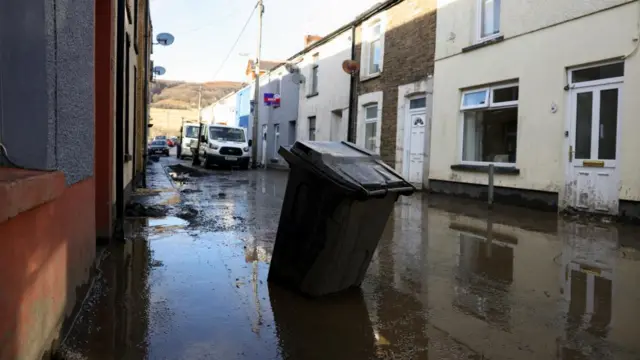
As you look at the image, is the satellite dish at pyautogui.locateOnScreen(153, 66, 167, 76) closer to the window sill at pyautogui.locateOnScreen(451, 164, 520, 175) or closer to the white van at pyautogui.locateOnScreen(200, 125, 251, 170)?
the white van at pyautogui.locateOnScreen(200, 125, 251, 170)

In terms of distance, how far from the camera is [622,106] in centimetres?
877

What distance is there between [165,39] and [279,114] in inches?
448

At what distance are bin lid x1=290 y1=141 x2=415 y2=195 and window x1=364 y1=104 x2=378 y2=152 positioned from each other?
12.9 metres

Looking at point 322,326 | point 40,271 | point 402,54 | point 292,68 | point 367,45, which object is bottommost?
point 322,326

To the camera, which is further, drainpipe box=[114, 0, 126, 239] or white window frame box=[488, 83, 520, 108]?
white window frame box=[488, 83, 520, 108]

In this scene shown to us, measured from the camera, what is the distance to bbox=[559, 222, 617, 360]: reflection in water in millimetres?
3479

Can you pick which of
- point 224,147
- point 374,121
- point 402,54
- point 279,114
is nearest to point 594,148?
point 402,54

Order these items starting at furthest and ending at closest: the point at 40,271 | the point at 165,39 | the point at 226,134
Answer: the point at 226,134, the point at 165,39, the point at 40,271

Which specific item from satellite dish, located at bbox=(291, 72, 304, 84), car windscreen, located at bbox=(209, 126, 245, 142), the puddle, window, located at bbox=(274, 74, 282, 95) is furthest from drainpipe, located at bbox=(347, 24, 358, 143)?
the puddle

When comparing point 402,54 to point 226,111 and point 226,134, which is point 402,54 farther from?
point 226,111

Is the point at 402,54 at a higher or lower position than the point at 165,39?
lower

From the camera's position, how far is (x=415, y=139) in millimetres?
14969

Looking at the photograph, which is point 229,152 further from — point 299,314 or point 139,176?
point 299,314

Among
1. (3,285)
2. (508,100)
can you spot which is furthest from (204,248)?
(508,100)
